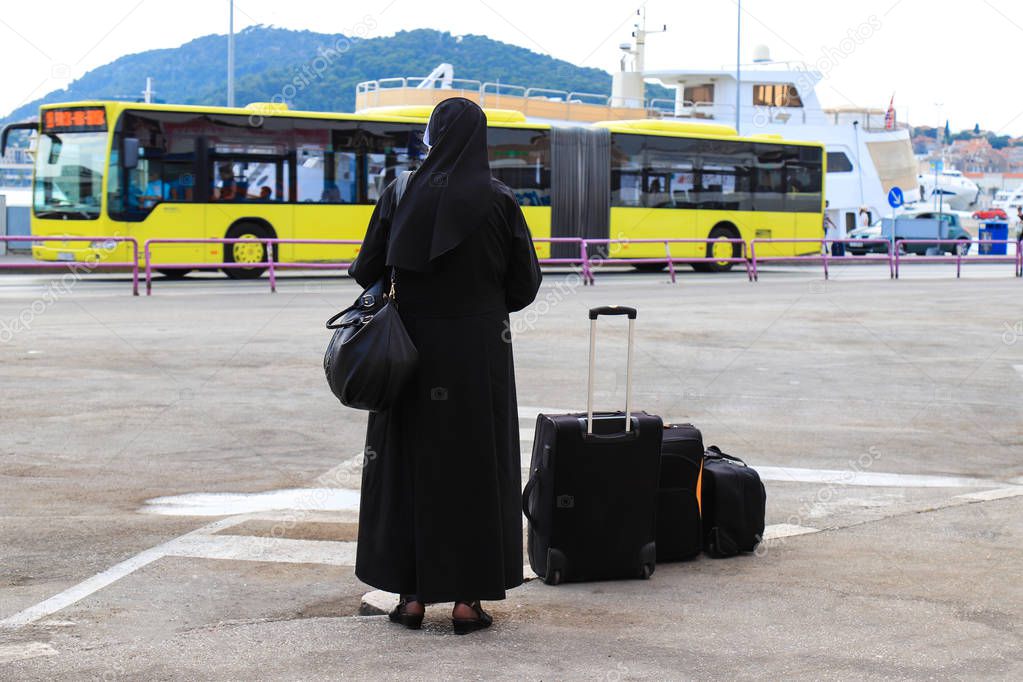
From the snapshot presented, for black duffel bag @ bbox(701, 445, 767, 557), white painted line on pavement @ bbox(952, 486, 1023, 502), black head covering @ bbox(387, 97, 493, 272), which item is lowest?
white painted line on pavement @ bbox(952, 486, 1023, 502)

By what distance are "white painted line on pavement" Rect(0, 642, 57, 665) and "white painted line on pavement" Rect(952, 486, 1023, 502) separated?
4597 millimetres

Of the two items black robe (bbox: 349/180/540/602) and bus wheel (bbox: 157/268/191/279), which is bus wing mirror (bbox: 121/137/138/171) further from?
black robe (bbox: 349/180/540/602)

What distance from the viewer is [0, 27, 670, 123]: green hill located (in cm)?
9294

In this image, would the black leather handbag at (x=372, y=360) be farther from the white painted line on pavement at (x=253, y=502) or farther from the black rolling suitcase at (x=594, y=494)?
the white painted line on pavement at (x=253, y=502)

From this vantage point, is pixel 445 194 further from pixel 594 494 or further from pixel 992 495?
pixel 992 495

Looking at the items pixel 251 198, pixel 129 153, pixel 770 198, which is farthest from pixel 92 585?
pixel 770 198

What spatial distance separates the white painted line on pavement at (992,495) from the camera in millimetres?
6797

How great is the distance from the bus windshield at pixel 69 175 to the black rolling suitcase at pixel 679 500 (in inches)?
772

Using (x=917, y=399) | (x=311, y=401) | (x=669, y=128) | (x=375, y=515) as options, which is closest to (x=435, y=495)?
(x=375, y=515)

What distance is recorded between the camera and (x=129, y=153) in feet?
75.6

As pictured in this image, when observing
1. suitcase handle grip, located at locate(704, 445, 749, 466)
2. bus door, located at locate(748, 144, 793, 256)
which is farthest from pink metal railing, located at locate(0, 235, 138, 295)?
suitcase handle grip, located at locate(704, 445, 749, 466)

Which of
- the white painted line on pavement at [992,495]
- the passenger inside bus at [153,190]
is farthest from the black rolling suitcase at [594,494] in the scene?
the passenger inside bus at [153,190]

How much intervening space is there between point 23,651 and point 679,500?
2548 mm

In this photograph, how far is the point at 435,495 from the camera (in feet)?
14.3
